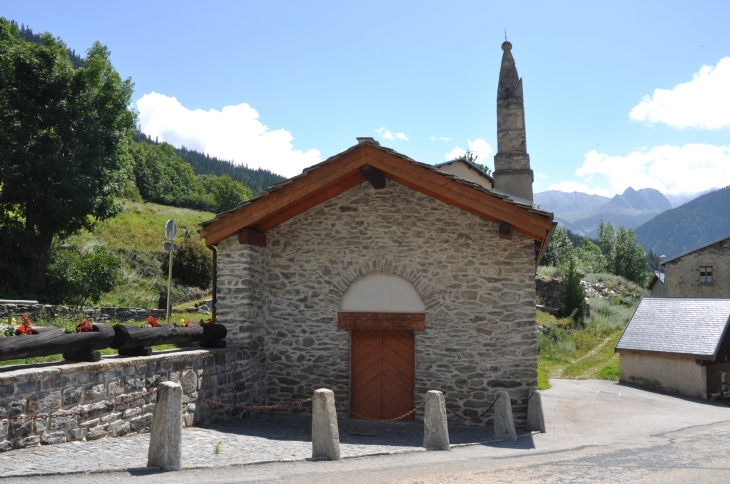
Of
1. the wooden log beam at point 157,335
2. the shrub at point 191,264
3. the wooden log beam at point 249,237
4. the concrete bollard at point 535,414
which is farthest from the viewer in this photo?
the shrub at point 191,264

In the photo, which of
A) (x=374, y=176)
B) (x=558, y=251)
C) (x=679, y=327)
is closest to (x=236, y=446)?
(x=374, y=176)

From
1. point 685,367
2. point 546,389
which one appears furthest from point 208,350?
point 685,367

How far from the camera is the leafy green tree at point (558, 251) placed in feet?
168

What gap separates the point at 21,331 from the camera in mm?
6312

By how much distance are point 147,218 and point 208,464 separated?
3347 cm

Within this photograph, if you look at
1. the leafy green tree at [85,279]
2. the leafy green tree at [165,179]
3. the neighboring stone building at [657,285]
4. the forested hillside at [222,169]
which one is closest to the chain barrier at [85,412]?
the leafy green tree at [85,279]

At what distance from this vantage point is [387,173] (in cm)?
1057

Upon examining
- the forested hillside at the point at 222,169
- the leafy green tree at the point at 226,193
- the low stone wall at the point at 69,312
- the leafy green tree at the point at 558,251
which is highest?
the forested hillside at the point at 222,169

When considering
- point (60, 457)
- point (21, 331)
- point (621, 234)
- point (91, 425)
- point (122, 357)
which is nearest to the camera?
point (60, 457)

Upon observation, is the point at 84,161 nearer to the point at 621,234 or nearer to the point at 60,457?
the point at 60,457

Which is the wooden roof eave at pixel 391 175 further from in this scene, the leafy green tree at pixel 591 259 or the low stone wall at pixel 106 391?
the leafy green tree at pixel 591 259

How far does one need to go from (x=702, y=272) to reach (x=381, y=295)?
102ft

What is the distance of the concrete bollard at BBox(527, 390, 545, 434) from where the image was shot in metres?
9.70

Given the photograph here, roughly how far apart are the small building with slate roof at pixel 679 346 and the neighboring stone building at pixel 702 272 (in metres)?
16.5
